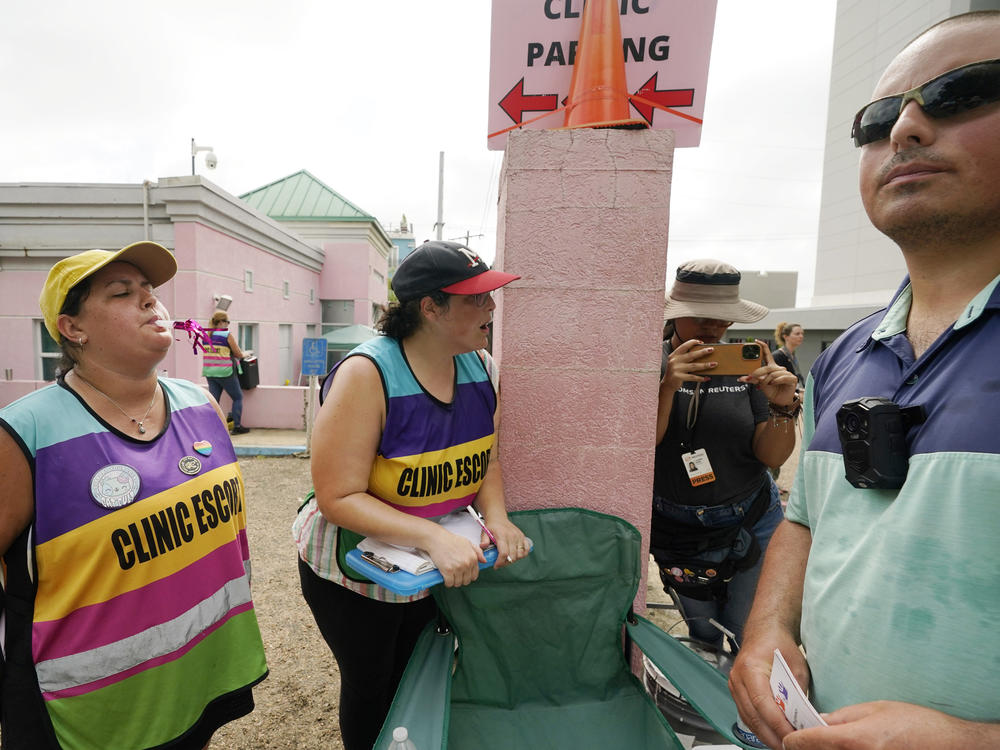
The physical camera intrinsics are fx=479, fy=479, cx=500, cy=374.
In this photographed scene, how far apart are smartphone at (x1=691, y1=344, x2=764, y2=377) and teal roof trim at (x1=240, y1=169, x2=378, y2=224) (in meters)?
14.5

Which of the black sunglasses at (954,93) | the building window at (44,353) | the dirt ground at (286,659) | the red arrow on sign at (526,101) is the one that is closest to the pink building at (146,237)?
the building window at (44,353)

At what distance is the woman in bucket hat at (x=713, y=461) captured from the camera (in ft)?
6.42

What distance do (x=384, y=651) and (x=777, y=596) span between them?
3.99 feet

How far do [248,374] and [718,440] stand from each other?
7530 millimetres

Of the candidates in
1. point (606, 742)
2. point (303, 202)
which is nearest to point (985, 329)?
point (606, 742)

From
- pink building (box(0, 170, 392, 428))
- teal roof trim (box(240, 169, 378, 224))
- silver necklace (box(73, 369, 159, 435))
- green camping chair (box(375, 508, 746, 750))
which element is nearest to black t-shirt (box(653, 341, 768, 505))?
green camping chair (box(375, 508, 746, 750))

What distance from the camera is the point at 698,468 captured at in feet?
6.39

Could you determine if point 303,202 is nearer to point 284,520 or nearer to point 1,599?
point 284,520

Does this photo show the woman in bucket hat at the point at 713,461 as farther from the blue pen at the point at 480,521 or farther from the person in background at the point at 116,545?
the person in background at the point at 116,545

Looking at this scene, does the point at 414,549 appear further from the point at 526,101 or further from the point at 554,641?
the point at 526,101

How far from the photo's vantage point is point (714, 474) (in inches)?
77.2

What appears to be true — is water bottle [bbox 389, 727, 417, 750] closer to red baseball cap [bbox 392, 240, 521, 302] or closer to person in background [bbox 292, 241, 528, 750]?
person in background [bbox 292, 241, 528, 750]

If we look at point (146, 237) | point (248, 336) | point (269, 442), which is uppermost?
point (146, 237)

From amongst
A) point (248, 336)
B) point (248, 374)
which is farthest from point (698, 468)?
point (248, 336)
